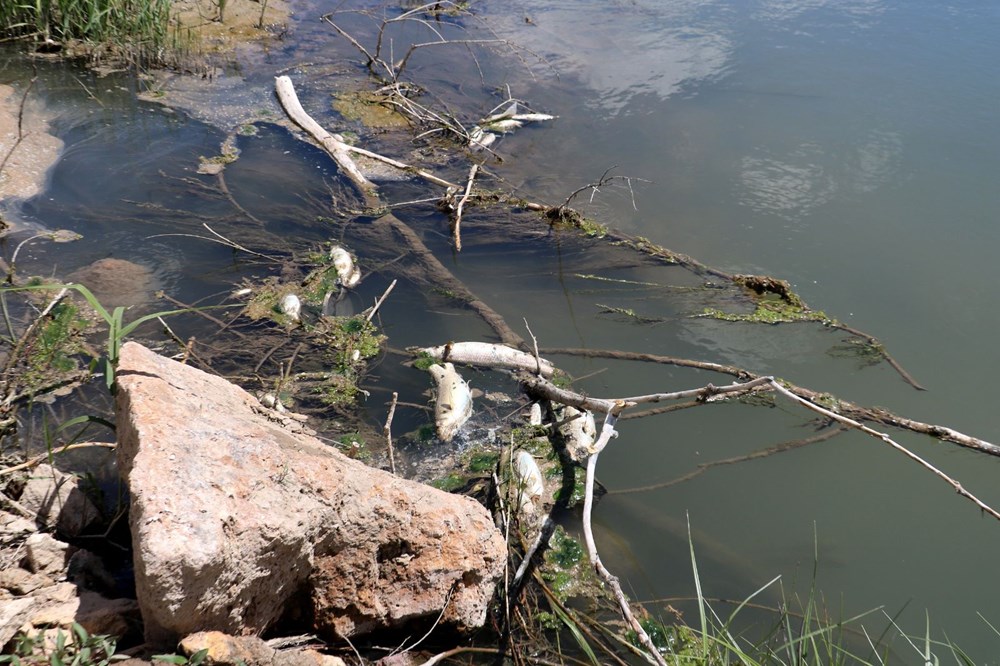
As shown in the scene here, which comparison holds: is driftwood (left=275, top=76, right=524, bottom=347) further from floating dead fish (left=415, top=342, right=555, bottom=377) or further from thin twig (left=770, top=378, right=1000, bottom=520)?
thin twig (left=770, top=378, right=1000, bottom=520)

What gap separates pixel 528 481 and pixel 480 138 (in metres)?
3.70

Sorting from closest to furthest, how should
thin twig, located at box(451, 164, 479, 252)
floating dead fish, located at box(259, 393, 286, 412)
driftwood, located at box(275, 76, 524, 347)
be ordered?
floating dead fish, located at box(259, 393, 286, 412), driftwood, located at box(275, 76, 524, 347), thin twig, located at box(451, 164, 479, 252)

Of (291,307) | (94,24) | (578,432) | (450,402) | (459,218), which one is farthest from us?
(94,24)

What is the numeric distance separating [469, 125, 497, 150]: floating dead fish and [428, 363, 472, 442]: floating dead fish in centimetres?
276

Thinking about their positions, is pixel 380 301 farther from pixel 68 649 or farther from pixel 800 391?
pixel 68 649

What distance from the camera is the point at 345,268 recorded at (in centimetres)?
459

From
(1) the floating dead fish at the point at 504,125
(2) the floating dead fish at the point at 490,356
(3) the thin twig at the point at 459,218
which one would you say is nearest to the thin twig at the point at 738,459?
(2) the floating dead fish at the point at 490,356

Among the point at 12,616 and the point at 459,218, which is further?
the point at 459,218

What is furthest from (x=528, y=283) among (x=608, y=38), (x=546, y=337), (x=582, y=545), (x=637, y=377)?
(x=608, y=38)

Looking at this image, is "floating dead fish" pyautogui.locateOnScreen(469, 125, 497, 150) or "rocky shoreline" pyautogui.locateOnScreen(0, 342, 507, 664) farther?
"floating dead fish" pyautogui.locateOnScreen(469, 125, 497, 150)

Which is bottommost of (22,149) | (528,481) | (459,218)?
(528,481)

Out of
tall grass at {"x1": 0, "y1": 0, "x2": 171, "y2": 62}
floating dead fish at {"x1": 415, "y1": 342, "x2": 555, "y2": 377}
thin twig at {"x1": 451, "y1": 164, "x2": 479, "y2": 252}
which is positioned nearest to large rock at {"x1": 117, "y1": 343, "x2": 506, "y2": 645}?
floating dead fish at {"x1": 415, "y1": 342, "x2": 555, "y2": 377}

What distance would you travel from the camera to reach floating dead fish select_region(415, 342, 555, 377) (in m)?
3.93

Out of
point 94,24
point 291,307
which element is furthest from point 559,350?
point 94,24
